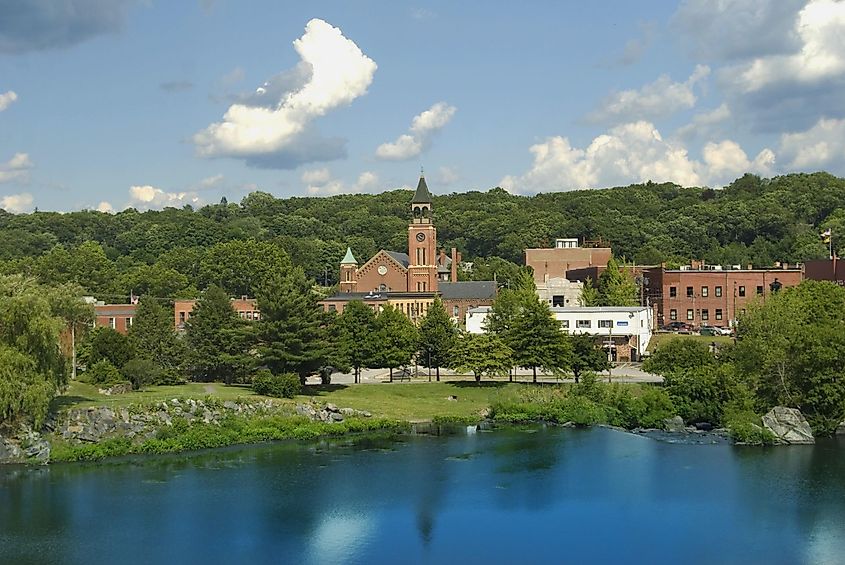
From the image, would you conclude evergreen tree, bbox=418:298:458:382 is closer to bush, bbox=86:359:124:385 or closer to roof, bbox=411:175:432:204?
bush, bbox=86:359:124:385

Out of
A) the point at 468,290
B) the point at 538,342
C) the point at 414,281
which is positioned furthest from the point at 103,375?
the point at 468,290

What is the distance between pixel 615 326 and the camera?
73312 millimetres

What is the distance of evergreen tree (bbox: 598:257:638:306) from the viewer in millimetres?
82312

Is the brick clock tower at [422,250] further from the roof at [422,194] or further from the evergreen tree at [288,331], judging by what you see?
the evergreen tree at [288,331]

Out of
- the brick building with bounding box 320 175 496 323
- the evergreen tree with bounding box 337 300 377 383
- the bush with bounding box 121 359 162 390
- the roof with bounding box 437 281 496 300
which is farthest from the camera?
the roof with bounding box 437 281 496 300

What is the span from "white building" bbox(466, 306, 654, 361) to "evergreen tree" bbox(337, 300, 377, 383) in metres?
14.0

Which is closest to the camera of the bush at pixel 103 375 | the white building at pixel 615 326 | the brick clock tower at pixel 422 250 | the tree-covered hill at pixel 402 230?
the bush at pixel 103 375

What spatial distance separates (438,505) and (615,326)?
41.4 metres

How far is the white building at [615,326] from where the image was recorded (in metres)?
72.8

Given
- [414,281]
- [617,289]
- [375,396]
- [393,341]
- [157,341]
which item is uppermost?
[414,281]

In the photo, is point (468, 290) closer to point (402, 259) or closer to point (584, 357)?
point (402, 259)

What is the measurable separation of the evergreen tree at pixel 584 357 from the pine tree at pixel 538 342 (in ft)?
2.50

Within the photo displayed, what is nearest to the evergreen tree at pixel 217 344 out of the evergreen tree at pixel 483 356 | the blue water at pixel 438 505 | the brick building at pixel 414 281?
the blue water at pixel 438 505

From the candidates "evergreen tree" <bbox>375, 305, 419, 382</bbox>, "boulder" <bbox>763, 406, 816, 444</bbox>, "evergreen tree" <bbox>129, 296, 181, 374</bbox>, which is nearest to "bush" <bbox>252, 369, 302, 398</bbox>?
"evergreen tree" <bbox>129, 296, 181, 374</bbox>
